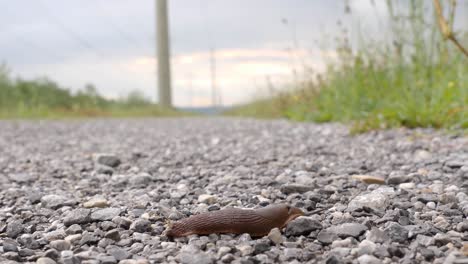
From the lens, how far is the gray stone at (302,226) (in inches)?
75.7

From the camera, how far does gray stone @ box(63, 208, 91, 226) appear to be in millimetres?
2127

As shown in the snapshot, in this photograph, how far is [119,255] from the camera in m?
1.75

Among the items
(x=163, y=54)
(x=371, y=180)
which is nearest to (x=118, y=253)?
(x=371, y=180)

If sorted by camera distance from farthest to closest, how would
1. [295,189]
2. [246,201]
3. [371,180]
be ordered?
[371,180], [295,189], [246,201]

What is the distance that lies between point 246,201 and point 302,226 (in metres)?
0.51

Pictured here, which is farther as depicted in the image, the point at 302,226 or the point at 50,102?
the point at 50,102

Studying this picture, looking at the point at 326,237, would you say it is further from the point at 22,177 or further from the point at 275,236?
the point at 22,177

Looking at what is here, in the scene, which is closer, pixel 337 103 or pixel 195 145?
pixel 195 145

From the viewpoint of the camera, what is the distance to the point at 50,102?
13328 mm

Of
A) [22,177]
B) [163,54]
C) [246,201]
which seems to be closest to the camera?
[246,201]

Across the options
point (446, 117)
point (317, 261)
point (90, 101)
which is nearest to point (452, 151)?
point (446, 117)

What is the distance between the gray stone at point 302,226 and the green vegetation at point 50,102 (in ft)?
32.0

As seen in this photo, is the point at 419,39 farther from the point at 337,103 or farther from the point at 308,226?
the point at 308,226

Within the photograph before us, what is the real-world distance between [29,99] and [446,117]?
10.1 m
